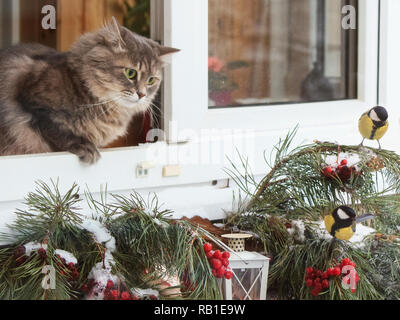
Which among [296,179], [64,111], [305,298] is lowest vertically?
[305,298]

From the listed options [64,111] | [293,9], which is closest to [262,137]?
[293,9]

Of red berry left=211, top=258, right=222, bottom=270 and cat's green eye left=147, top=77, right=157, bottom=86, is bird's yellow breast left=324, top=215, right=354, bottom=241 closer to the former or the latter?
red berry left=211, top=258, right=222, bottom=270

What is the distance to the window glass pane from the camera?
1292 mm

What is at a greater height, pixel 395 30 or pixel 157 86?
pixel 395 30

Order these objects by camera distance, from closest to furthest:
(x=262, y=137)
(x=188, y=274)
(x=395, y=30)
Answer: (x=188, y=274), (x=262, y=137), (x=395, y=30)

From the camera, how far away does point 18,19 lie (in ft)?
3.54

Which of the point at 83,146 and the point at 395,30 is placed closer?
the point at 83,146

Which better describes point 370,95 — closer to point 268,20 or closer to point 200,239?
point 268,20

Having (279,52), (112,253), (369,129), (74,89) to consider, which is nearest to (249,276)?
(112,253)

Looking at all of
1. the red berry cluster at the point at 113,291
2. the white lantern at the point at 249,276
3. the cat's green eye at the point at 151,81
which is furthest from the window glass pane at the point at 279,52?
the red berry cluster at the point at 113,291

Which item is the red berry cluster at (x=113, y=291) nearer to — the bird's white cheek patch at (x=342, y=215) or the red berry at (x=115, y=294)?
the red berry at (x=115, y=294)

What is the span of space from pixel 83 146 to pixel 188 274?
0.31m

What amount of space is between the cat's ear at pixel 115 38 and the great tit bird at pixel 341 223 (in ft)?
1.48

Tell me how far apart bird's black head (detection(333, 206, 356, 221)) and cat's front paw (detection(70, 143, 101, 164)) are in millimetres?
416
